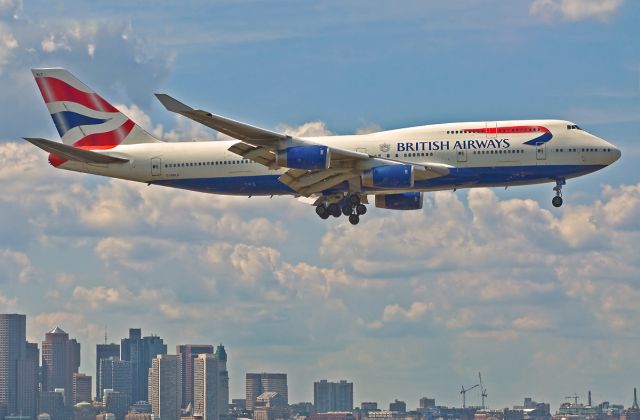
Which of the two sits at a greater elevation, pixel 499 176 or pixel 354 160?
pixel 354 160

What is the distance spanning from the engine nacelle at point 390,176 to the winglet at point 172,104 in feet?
46.2

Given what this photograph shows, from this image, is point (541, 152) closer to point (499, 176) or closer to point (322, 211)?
point (499, 176)

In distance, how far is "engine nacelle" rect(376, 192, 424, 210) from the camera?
106 metres

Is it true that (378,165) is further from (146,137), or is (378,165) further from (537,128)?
(146,137)

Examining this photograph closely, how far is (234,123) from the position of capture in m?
92.8

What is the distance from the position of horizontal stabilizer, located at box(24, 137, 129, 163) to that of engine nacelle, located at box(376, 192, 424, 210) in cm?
1913

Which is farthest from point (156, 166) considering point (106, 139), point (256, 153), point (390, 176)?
point (390, 176)

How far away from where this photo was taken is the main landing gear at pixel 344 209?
102750 millimetres

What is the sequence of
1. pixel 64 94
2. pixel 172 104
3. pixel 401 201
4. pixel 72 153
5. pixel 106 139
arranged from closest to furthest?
1. pixel 172 104
2. pixel 72 153
3. pixel 401 201
4. pixel 106 139
5. pixel 64 94

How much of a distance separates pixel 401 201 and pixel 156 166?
18248 mm

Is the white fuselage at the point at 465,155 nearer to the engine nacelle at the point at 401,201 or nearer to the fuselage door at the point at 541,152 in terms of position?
the fuselage door at the point at 541,152

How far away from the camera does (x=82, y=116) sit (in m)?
110

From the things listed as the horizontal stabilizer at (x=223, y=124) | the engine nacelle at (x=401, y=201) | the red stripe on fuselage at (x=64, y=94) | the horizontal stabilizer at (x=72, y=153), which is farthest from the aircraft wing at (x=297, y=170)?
the red stripe on fuselage at (x=64, y=94)

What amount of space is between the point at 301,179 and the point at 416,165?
28.4ft
